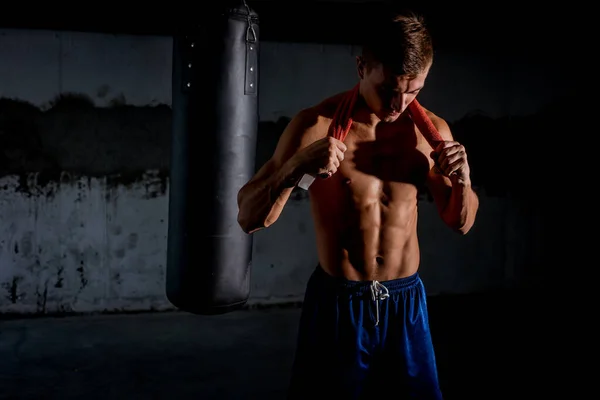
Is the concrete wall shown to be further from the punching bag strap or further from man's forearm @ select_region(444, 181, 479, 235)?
man's forearm @ select_region(444, 181, 479, 235)

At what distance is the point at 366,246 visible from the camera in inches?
71.9

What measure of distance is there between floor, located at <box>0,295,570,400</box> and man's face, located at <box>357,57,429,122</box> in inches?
78.8

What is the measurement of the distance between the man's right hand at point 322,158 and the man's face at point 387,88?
0.69ft

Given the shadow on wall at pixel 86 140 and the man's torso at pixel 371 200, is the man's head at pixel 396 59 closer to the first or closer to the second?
the man's torso at pixel 371 200

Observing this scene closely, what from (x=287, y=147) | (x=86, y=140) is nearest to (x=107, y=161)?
(x=86, y=140)

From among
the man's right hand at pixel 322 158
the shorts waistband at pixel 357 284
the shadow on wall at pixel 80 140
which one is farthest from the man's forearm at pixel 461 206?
the shadow on wall at pixel 80 140

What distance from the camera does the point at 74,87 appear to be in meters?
4.38

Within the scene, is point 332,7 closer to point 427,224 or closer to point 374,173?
point 427,224

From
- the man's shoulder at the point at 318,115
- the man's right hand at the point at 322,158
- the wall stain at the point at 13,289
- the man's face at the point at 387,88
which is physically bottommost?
the wall stain at the point at 13,289

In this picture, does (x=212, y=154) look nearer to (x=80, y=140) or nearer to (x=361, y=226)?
(x=361, y=226)

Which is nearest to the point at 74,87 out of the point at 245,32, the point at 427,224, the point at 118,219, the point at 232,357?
the point at 118,219

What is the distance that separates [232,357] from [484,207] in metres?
2.73

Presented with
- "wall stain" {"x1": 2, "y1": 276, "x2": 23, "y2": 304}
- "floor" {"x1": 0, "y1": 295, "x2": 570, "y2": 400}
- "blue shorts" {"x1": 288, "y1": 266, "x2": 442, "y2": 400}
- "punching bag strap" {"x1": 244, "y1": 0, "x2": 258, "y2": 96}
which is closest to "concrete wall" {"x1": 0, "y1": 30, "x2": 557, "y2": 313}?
"wall stain" {"x1": 2, "y1": 276, "x2": 23, "y2": 304}

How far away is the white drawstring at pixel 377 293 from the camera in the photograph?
181 cm
